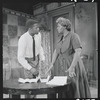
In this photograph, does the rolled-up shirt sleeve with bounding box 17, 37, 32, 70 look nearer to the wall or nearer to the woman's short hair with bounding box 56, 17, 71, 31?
the wall

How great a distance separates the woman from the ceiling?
1.15 ft

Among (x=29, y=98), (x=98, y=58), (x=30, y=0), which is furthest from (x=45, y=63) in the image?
(x=30, y=0)

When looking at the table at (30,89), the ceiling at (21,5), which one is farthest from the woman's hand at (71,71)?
the ceiling at (21,5)

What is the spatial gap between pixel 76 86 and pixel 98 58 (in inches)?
16.2

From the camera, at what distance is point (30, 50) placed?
2.02 metres

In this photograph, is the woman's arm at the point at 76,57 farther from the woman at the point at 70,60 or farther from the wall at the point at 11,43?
the wall at the point at 11,43

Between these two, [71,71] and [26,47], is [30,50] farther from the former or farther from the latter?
[71,71]

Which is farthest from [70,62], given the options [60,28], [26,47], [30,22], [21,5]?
[21,5]

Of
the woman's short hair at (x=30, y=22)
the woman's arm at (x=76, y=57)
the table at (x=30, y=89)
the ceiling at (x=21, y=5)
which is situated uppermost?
the ceiling at (x=21, y=5)

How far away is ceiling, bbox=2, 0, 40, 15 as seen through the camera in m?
2.01

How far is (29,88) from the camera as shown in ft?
5.42

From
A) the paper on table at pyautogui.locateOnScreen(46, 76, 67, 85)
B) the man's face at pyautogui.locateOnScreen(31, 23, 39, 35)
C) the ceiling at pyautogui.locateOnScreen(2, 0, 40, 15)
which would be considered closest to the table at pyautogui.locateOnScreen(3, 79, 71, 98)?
the paper on table at pyautogui.locateOnScreen(46, 76, 67, 85)

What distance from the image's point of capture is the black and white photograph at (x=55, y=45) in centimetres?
200

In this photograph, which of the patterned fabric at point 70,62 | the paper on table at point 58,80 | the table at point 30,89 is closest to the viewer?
the table at point 30,89
